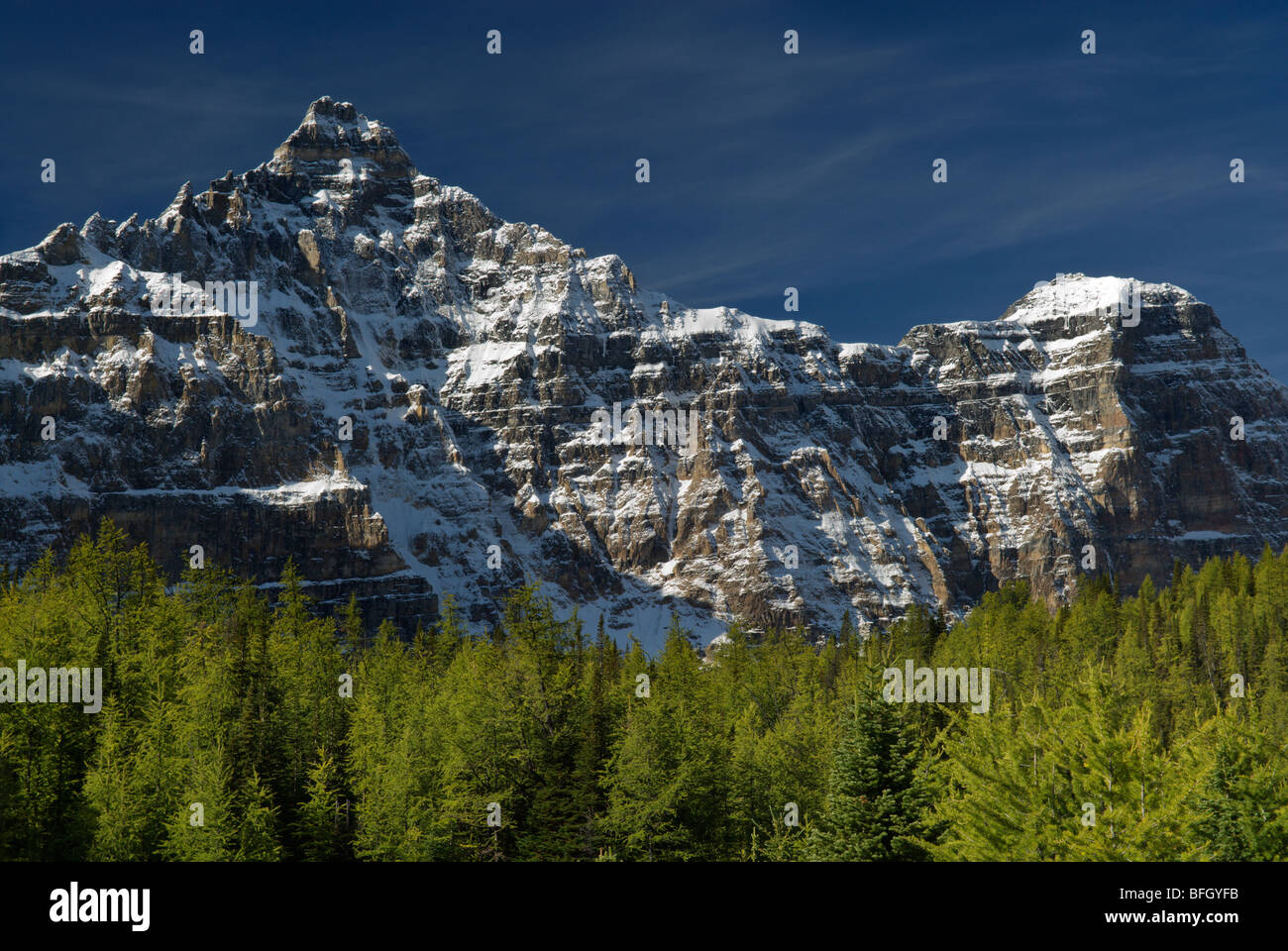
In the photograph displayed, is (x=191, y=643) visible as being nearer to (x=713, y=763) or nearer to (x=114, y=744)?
(x=114, y=744)

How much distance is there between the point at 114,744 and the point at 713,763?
27525 millimetres

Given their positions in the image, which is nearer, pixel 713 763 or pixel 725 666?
pixel 713 763

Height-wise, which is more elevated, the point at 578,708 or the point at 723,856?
the point at 578,708

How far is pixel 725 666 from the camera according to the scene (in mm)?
112875

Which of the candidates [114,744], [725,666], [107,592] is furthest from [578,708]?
[725,666]

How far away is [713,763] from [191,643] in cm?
2954
